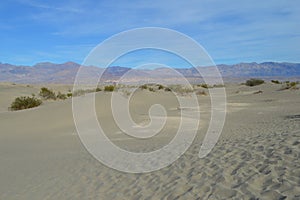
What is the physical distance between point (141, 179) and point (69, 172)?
2536 millimetres

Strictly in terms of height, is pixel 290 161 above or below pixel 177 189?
above

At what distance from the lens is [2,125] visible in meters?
17.5

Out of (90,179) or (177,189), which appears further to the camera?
(90,179)

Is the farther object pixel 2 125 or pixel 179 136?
pixel 2 125

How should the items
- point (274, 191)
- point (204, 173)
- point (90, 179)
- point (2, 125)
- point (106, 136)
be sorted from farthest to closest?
point (2, 125), point (106, 136), point (90, 179), point (204, 173), point (274, 191)

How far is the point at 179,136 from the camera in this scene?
44.4ft

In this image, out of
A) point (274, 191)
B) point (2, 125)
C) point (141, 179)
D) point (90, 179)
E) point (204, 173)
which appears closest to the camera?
point (274, 191)

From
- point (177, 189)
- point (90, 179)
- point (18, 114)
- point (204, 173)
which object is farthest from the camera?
point (18, 114)

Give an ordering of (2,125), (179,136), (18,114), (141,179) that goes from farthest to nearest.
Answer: (18,114) < (2,125) < (179,136) < (141,179)

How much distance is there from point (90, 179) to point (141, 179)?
147cm

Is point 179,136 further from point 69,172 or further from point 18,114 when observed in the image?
point 18,114

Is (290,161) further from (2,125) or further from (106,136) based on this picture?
(2,125)

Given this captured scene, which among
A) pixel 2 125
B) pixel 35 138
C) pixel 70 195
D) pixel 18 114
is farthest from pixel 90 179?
pixel 18 114

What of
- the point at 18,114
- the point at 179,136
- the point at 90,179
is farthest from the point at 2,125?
the point at 90,179
